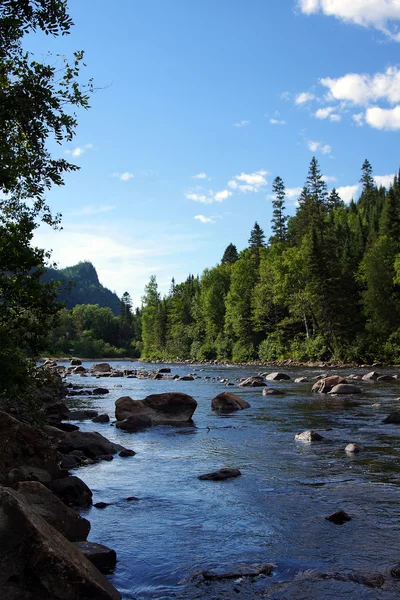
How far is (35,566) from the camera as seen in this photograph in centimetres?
504

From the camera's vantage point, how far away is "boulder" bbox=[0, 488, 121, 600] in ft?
16.3

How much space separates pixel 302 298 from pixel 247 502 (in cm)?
6004

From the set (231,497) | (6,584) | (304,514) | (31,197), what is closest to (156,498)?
(231,497)

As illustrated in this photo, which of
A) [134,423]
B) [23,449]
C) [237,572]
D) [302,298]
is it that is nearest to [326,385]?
[134,423]

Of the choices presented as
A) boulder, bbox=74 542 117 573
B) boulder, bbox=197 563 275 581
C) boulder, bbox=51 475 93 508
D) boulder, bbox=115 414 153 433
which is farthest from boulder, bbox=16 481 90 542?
boulder, bbox=115 414 153 433

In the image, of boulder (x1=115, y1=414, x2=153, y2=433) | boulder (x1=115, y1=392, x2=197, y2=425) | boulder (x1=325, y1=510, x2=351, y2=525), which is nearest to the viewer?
boulder (x1=325, y1=510, x2=351, y2=525)

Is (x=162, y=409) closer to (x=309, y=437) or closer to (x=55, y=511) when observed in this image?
(x=309, y=437)

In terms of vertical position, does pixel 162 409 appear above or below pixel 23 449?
below

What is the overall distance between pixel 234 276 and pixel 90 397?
6393 centimetres

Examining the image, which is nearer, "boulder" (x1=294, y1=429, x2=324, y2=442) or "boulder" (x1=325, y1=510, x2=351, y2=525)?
"boulder" (x1=325, y1=510, x2=351, y2=525)

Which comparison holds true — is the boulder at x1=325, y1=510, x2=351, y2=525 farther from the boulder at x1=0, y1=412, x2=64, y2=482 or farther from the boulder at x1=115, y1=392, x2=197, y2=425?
the boulder at x1=115, y1=392, x2=197, y2=425

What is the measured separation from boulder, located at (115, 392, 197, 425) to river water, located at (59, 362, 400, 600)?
223 cm

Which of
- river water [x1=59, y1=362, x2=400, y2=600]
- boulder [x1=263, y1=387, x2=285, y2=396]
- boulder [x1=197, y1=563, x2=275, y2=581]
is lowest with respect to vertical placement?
boulder [x1=263, y1=387, x2=285, y2=396]

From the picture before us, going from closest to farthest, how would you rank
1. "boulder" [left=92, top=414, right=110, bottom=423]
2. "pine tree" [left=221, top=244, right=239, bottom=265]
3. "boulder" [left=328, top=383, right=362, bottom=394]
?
"boulder" [left=92, top=414, right=110, bottom=423]
"boulder" [left=328, top=383, right=362, bottom=394]
"pine tree" [left=221, top=244, right=239, bottom=265]
